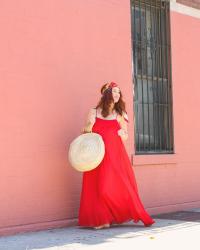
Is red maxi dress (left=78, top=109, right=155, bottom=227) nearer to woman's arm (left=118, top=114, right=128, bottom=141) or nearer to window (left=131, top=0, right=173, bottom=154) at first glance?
woman's arm (left=118, top=114, right=128, bottom=141)

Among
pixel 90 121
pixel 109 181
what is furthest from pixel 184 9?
pixel 109 181

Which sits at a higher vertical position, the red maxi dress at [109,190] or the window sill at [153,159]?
the window sill at [153,159]

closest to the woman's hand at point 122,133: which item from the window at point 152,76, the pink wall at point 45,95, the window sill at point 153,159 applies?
the pink wall at point 45,95

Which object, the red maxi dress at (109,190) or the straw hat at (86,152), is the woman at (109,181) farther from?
the straw hat at (86,152)

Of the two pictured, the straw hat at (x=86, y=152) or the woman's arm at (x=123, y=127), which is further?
the woman's arm at (x=123, y=127)

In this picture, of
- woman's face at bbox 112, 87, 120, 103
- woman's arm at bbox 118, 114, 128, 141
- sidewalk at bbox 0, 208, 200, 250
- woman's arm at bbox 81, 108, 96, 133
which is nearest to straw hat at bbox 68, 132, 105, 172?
woman's arm at bbox 81, 108, 96, 133

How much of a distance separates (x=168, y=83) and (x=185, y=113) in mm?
586

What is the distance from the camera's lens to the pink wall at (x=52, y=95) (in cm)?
653

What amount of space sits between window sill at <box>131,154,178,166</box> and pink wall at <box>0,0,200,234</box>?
0.05ft

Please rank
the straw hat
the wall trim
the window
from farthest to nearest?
the wall trim, the window, the straw hat

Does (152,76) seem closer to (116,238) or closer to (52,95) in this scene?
(52,95)

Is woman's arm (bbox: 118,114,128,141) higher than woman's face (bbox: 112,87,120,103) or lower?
lower

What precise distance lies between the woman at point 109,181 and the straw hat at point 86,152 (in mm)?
235

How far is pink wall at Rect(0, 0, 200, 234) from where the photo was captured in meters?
6.53
